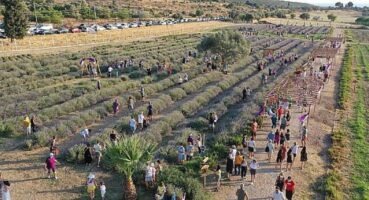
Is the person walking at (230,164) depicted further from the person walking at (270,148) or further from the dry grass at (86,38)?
the dry grass at (86,38)

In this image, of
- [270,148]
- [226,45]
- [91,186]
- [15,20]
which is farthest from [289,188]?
[15,20]

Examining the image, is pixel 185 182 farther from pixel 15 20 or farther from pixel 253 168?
pixel 15 20

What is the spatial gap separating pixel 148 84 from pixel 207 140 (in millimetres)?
13695

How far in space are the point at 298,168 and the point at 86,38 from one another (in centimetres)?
5132

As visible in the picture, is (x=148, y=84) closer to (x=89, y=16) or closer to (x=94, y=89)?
(x=94, y=89)

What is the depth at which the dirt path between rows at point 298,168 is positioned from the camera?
16141mm

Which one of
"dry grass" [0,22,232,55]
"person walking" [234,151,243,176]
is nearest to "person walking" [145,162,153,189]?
"person walking" [234,151,243,176]

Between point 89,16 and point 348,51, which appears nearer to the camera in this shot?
point 348,51

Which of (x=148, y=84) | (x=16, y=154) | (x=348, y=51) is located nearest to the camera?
(x=16, y=154)

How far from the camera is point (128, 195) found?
14.6m

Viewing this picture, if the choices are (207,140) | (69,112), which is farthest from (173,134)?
(69,112)

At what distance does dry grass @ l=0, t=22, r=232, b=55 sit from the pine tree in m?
1.25

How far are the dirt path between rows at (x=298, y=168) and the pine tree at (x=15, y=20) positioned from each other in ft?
122

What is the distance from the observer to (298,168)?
18453 mm
